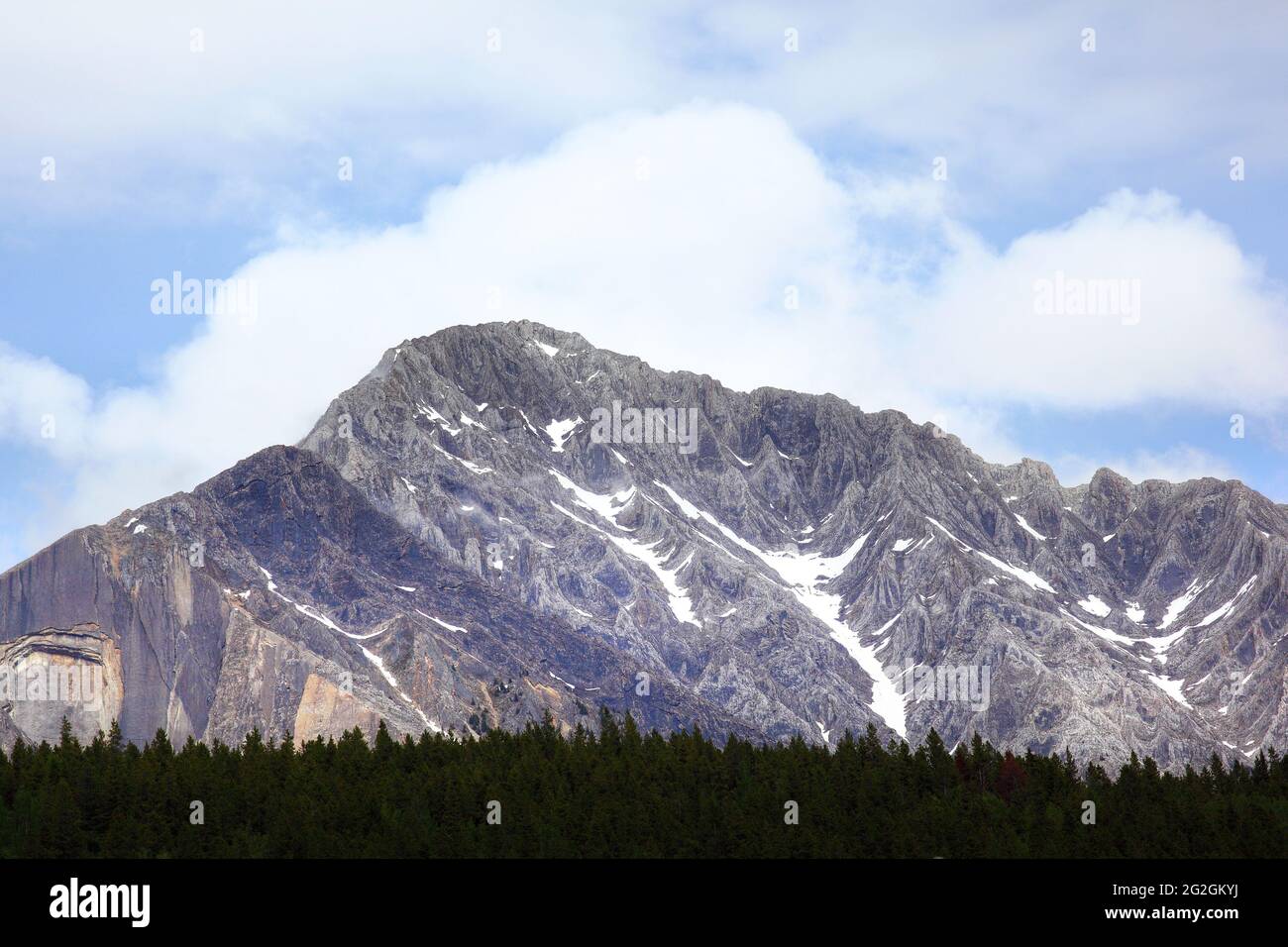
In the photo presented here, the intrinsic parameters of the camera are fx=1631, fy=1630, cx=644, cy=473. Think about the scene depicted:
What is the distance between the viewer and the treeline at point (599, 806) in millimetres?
147250

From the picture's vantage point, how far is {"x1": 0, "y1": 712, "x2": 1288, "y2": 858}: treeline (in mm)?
147250

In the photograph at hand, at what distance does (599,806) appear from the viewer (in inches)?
6093

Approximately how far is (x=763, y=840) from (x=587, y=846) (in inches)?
633
